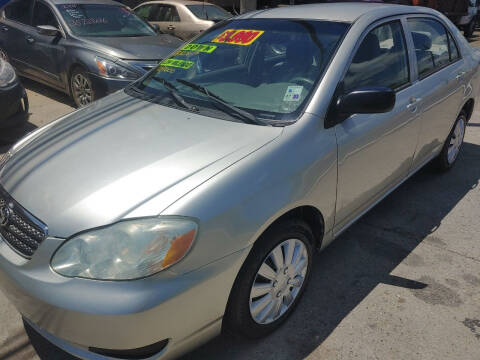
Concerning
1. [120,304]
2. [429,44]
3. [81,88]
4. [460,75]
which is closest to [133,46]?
[81,88]

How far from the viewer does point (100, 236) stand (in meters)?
1.74

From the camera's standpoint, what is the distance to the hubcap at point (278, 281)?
214cm

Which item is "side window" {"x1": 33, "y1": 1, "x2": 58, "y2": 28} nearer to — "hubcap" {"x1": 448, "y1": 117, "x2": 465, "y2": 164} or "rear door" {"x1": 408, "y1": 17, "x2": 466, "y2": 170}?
"rear door" {"x1": 408, "y1": 17, "x2": 466, "y2": 170}

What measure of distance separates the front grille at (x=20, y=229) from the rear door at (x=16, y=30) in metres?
5.46

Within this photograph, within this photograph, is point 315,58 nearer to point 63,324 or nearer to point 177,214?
point 177,214

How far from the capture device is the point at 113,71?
17.7 feet

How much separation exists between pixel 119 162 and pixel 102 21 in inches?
198

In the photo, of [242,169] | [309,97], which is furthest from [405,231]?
[242,169]

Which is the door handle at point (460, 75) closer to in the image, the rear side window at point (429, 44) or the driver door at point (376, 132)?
the rear side window at point (429, 44)

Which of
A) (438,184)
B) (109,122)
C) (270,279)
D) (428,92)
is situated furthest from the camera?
(438,184)

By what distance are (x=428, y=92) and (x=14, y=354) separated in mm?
3246

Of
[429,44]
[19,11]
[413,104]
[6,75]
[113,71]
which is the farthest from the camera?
[19,11]

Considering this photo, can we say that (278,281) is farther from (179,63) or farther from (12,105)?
(12,105)

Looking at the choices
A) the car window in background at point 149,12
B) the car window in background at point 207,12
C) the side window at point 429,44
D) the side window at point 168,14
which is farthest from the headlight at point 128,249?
the car window in background at point 149,12
